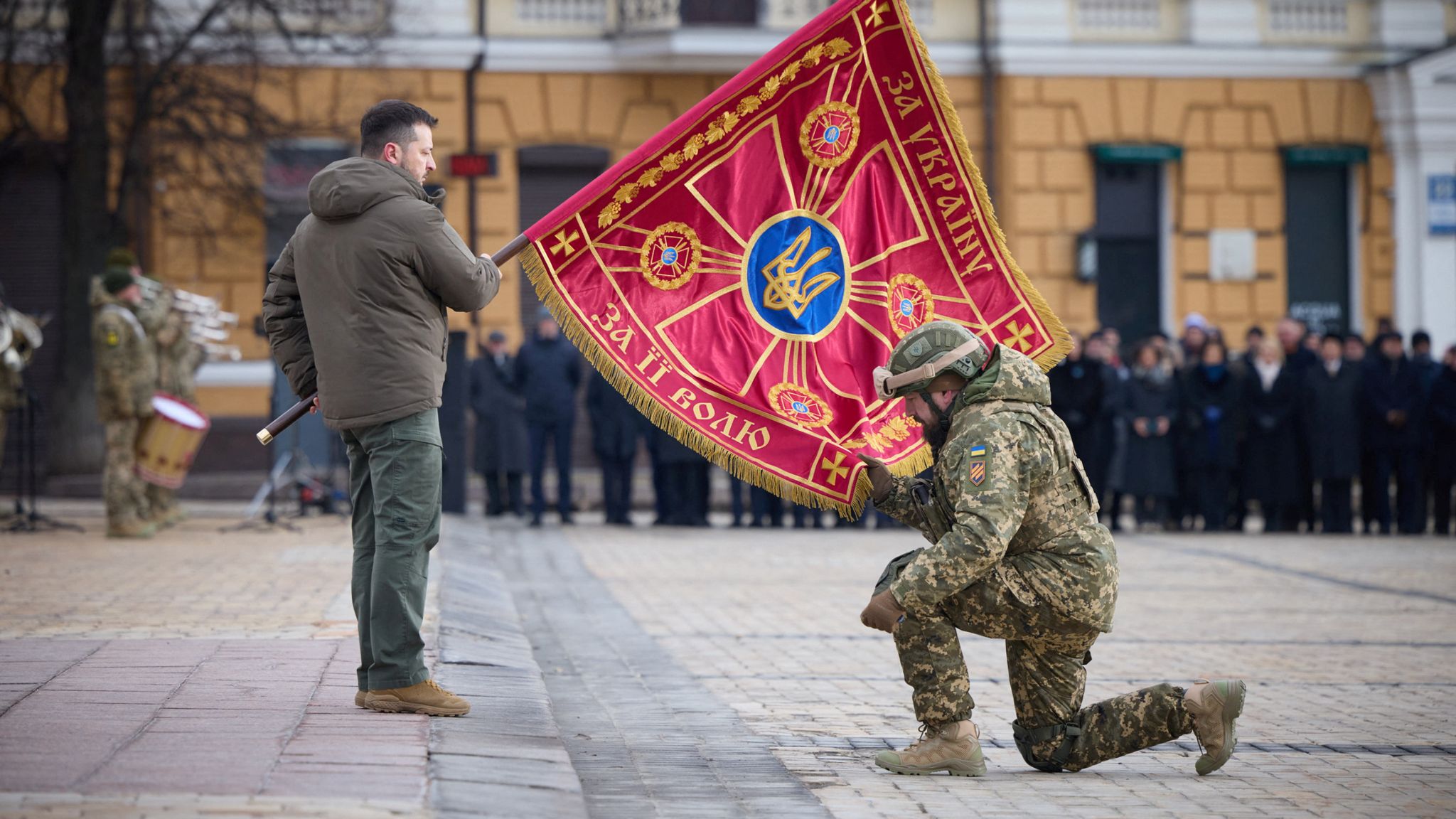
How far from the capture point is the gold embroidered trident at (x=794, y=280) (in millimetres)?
6832

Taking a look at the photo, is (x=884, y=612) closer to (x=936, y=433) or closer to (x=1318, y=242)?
(x=936, y=433)

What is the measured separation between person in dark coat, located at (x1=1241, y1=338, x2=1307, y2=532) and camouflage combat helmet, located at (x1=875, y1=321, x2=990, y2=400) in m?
12.8

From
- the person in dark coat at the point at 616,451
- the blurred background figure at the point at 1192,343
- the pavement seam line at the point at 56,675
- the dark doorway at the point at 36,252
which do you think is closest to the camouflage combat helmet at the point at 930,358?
the pavement seam line at the point at 56,675

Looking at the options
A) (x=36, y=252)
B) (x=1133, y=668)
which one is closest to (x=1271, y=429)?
(x=1133, y=668)

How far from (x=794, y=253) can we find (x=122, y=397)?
8931 millimetres

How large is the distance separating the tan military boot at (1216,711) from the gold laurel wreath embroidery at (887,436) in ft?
5.13

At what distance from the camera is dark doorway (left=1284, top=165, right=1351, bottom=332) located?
24766mm

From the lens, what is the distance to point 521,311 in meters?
23.6

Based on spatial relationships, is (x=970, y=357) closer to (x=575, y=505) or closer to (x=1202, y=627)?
(x=1202, y=627)

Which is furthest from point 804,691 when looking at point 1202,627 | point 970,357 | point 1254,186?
point 1254,186

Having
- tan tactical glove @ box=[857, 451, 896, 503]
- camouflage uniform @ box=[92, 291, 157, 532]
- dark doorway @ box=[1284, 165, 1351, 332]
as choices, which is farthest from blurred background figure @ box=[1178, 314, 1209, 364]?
tan tactical glove @ box=[857, 451, 896, 503]

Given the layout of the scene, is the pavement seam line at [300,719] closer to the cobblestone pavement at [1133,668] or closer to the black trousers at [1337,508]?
Answer: the cobblestone pavement at [1133,668]

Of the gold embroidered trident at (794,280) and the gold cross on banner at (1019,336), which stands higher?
the gold embroidered trident at (794,280)

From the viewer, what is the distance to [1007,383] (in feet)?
18.4
